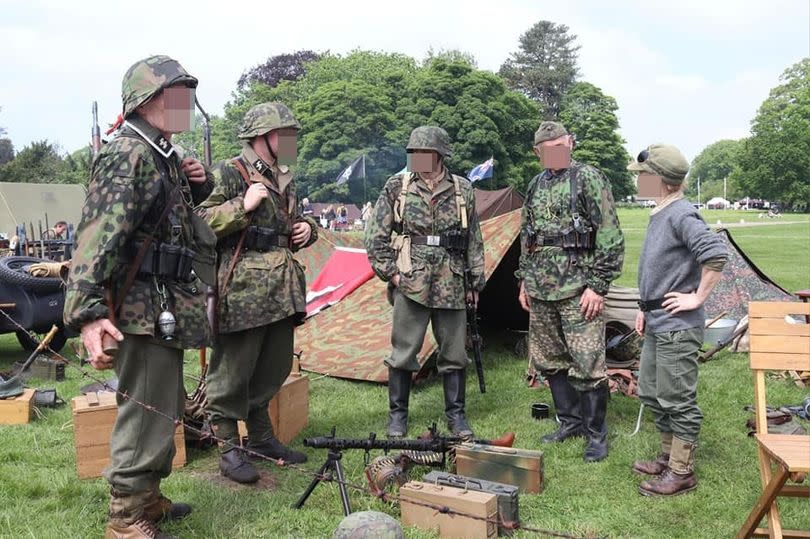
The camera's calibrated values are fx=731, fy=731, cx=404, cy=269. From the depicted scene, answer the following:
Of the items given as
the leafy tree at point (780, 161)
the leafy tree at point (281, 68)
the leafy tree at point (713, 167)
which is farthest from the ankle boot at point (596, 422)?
the leafy tree at point (713, 167)

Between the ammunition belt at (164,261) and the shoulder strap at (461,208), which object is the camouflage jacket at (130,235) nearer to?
the ammunition belt at (164,261)

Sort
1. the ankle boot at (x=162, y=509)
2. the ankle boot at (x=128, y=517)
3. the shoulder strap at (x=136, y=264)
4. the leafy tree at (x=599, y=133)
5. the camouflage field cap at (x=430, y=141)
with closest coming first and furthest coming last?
the shoulder strap at (x=136, y=264) → the ankle boot at (x=128, y=517) → the ankle boot at (x=162, y=509) → the camouflage field cap at (x=430, y=141) → the leafy tree at (x=599, y=133)

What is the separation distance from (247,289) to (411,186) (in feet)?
4.97

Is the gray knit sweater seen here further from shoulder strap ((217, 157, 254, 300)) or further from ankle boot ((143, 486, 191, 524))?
ankle boot ((143, 486, 191, 524))

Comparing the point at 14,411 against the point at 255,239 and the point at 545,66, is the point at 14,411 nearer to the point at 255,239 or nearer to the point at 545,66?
the point at 255,239

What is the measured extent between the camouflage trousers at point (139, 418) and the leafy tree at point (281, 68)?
203 feet

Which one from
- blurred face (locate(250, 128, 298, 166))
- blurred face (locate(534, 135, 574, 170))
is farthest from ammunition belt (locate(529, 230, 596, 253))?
blurred face (locate(250, 128, 298, 166))

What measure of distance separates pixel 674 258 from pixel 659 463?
1264mm

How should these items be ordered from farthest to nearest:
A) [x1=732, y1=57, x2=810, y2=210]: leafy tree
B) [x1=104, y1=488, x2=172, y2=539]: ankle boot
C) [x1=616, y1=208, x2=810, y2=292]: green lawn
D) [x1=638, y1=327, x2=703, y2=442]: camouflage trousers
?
[x1=732, y1=57, x2=810, y2=210]: leafy tree, [x1=616, y1=208, x2=810, y2=292]: green lawn, [x1=638, y1=327, x2=703, y2=442]: camouflage trousers, [x1=104, y1=488, x2=172, y2=539]: ankle boot

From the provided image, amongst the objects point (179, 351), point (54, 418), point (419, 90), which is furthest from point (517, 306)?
point (419, 90)

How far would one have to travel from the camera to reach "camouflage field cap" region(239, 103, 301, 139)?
13.8ft

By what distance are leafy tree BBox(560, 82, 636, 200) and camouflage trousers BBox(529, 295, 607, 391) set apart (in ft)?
170

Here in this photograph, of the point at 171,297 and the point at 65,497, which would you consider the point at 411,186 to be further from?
the point at 65,497

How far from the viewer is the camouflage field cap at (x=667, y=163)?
4059 mm
